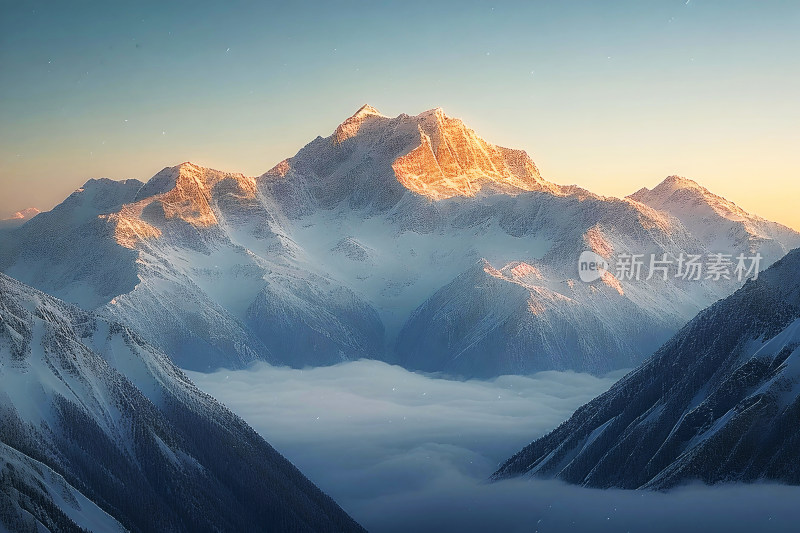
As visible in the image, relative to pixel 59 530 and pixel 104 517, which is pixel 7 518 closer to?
pixel 59 530

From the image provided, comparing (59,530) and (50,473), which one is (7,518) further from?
(50,473)

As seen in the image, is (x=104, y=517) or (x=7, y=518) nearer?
(x=7, y=518)

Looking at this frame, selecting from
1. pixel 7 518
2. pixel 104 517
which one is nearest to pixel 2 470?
pixel 7 518

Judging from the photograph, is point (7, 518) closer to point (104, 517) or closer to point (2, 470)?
point (2, 470)

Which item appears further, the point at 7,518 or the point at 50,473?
the point at 50,473

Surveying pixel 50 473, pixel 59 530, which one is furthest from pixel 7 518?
pixel 50 473

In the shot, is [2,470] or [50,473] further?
[50,473]
